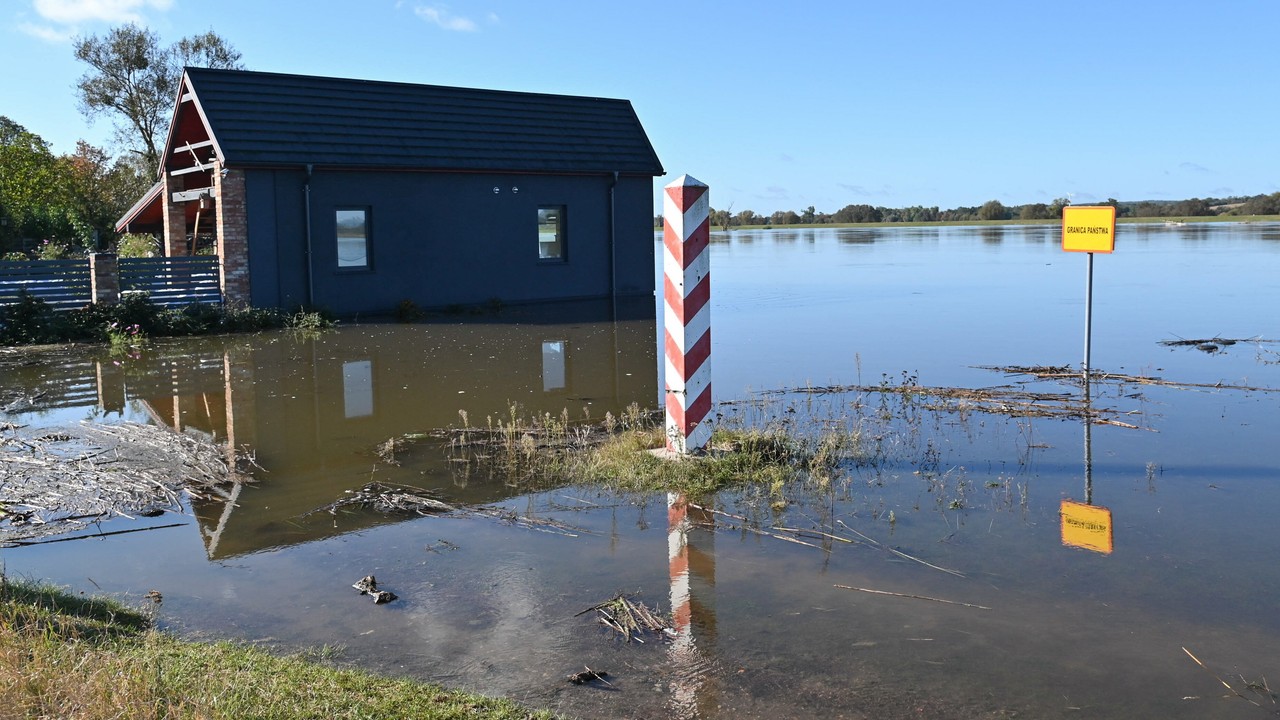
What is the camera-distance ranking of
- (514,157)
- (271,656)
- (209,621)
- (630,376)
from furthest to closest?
1. (514,157)
2. (630,376)
3. (209,621)
4. (271,656)

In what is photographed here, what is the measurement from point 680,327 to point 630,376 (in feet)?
16.3

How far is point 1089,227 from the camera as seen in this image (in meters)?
12.4

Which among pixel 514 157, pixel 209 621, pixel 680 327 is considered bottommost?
pixel 209 621

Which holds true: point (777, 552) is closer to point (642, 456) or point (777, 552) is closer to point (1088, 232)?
point (642, 456)

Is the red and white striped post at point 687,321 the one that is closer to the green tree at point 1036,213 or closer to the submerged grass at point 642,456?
the submerged grass at point 642,456

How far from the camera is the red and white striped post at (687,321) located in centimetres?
831

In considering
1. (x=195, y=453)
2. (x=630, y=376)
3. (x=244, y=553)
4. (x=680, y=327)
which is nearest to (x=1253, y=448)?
(x=680, y=327)

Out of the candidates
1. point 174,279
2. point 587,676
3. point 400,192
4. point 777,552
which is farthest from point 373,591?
point 400,192

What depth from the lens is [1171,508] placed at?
7.07m

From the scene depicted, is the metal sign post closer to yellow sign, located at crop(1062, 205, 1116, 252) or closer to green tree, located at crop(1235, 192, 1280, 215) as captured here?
yellow sign, located at crop(1062, 205, 1116, 252)

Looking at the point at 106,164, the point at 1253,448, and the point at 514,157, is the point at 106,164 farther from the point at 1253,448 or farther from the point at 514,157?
the point at 1253,448

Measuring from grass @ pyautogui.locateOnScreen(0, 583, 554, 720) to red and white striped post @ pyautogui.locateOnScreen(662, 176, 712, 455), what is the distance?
4.04 metres

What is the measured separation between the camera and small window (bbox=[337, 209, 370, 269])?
2220cm

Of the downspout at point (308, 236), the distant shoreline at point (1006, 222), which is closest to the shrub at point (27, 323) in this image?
the downspout at point (308, 236)
